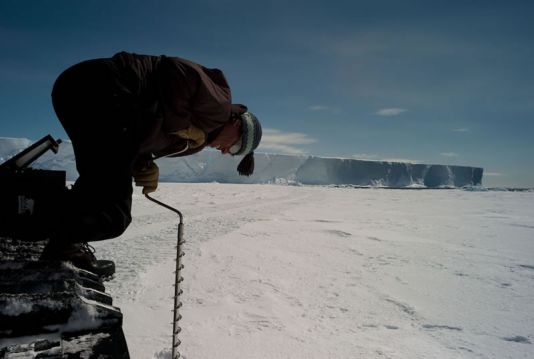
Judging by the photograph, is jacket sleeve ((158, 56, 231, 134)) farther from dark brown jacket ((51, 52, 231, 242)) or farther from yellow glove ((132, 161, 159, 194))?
yellow glove ((132, 161, 159, 194))

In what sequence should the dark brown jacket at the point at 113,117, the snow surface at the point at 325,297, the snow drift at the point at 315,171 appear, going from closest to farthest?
the dark brown jacket at the point at 113,117
the snow surface at the point at 325,297
the snow drift at the point at 315,171

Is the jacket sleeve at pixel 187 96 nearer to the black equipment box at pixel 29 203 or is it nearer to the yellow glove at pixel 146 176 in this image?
the yellow glove at pixel 146 176

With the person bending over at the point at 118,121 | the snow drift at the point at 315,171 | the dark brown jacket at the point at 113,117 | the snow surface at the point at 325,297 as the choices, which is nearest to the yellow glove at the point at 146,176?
the person bending over at the point at 118,121

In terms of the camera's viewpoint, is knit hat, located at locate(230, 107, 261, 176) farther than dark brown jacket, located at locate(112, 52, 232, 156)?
Yes

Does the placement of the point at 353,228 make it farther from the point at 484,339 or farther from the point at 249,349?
the point at 249,349

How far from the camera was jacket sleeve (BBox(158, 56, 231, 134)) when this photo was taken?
136 centimetres

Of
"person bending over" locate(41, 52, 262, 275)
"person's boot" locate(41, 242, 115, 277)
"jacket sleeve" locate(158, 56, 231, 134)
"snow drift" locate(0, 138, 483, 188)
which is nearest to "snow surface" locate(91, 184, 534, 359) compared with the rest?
"person's boot" locate(41, 242, 115, 277)

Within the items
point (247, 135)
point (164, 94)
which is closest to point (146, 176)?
point (164, 94)

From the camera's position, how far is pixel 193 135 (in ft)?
5.22

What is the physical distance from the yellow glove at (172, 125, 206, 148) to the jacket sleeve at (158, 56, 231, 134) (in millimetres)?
42

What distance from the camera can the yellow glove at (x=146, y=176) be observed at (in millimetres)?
1513

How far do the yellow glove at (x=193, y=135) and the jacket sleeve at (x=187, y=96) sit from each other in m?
0.04

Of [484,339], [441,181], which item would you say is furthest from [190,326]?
[441,181]

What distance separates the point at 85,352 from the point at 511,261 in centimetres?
368
